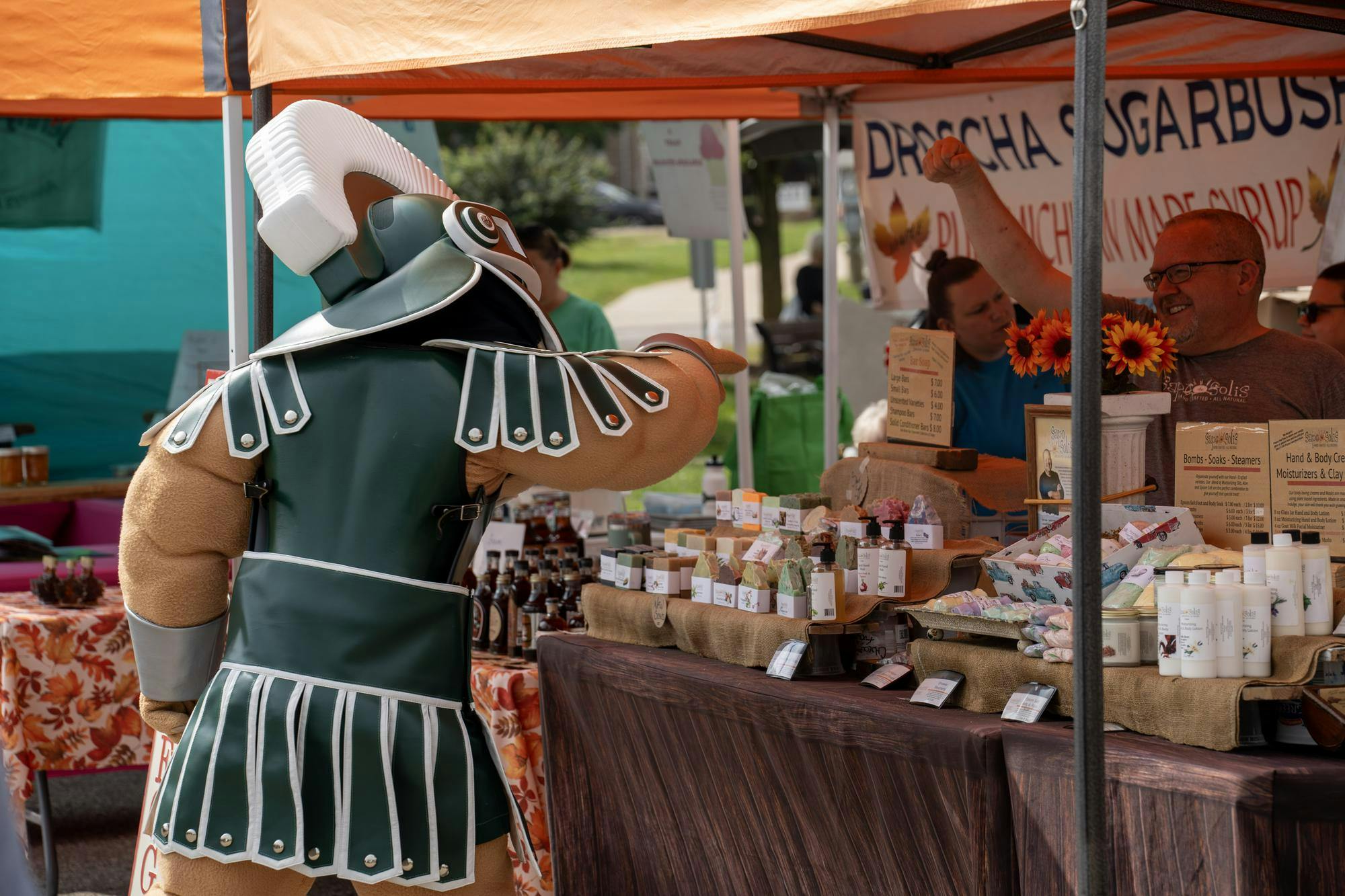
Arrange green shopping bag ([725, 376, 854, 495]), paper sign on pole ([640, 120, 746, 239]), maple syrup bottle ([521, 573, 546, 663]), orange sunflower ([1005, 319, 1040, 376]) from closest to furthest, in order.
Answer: orange sunflower ([1005, 319, 1040, 376]), maple syrup bottle ([521, 573, 546, 663]), green shopping bag ([725, 376, 854, 495]), paper sign on pole ([640, 120, 746, 239])

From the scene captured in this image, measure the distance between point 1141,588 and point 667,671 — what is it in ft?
3.18

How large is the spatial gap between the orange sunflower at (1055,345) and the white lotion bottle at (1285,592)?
66 cm

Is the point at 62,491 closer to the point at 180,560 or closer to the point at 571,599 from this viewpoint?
the point at 571,599

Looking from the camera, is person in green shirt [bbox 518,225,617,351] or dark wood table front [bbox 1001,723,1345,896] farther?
person in green shirt [bbox 518,225,617,351]

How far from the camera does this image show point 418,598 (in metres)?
2.30

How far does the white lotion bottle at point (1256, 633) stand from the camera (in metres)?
2.08

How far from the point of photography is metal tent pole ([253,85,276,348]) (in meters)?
3.03

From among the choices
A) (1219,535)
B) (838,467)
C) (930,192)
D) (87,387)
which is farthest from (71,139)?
(1219,535)

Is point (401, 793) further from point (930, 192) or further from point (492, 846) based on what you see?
point (930, 192)

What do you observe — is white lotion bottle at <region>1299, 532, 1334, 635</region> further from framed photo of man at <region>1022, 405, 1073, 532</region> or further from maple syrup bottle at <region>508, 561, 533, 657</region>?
maple syrup bottle at <region>508, 561, 533, 657</region>

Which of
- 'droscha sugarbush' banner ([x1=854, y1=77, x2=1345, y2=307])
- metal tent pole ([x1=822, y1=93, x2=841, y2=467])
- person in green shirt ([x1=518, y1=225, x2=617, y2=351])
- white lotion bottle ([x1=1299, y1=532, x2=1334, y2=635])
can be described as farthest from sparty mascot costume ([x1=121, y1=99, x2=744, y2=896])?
person in green shirt ([x1=518, y1=225, x2=617, y2=351])

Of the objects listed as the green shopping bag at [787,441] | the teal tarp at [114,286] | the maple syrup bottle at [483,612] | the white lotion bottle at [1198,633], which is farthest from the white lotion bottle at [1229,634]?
the teal tarp at [114,286]

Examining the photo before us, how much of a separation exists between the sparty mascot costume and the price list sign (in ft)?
3.06

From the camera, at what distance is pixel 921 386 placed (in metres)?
3.26
